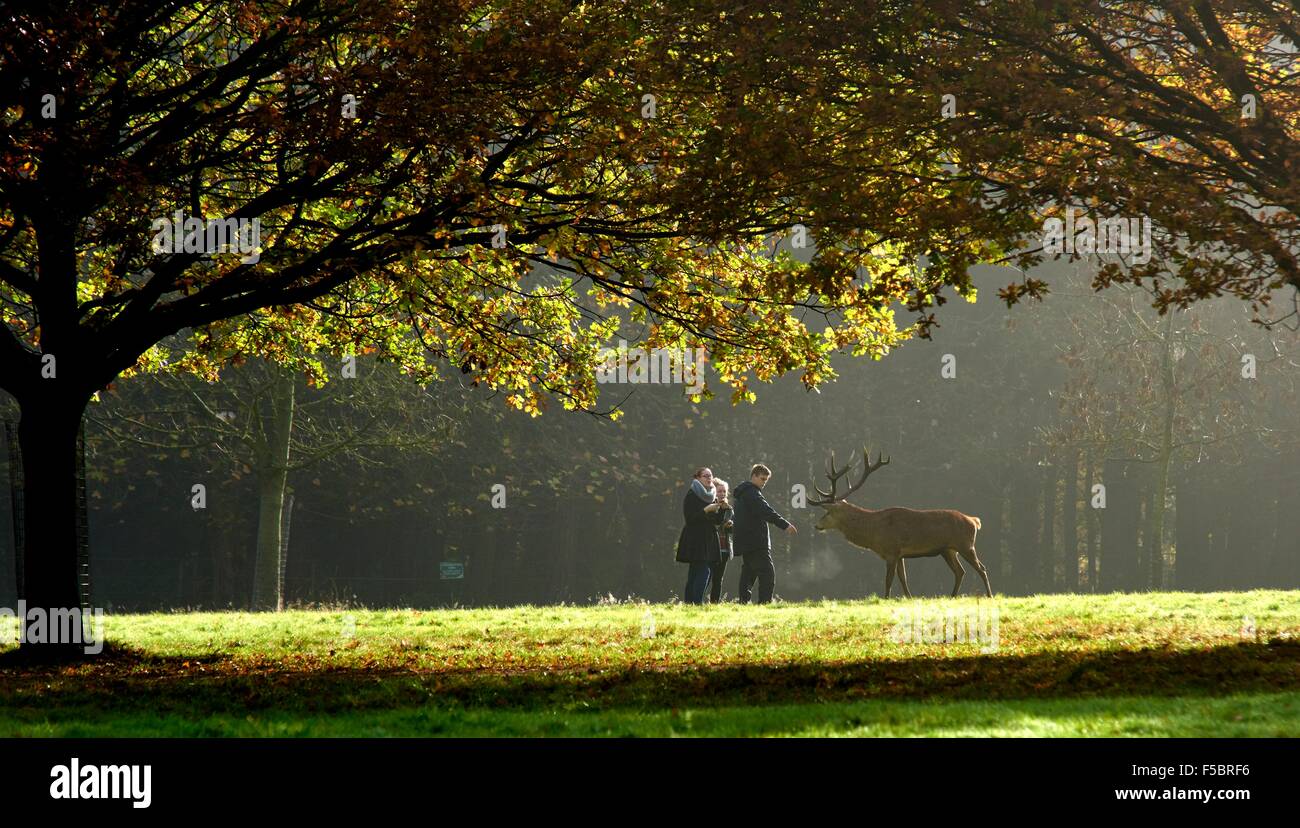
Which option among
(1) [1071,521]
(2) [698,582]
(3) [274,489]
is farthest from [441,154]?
(1) [1071,521]

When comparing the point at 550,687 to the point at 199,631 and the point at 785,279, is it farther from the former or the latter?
the point at 199,631

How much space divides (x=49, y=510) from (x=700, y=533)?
967 cm

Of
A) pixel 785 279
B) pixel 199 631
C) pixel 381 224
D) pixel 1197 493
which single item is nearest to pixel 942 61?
pixel 785 279

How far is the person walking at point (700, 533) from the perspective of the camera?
19344 millimetres

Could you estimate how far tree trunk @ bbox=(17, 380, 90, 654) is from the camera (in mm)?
12531

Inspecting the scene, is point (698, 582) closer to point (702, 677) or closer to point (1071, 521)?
point (702, 677)

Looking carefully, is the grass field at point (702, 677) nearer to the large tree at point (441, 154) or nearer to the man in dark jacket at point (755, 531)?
the large tree at point (441, 154)

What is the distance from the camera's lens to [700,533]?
19609 mm

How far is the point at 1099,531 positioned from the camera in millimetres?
39562

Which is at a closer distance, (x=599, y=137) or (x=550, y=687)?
(x=550, y=687)

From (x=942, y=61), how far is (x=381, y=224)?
534cm

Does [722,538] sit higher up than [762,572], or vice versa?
[722,538]

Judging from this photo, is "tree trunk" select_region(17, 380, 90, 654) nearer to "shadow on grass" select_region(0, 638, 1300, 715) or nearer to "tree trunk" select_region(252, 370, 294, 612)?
"shadow on grass" select_region(0, 638, 1300, 715)

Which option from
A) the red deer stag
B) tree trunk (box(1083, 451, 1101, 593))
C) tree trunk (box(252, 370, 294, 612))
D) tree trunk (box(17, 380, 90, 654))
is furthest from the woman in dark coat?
tree trunk (box(1083, 451, 1101, 593))
